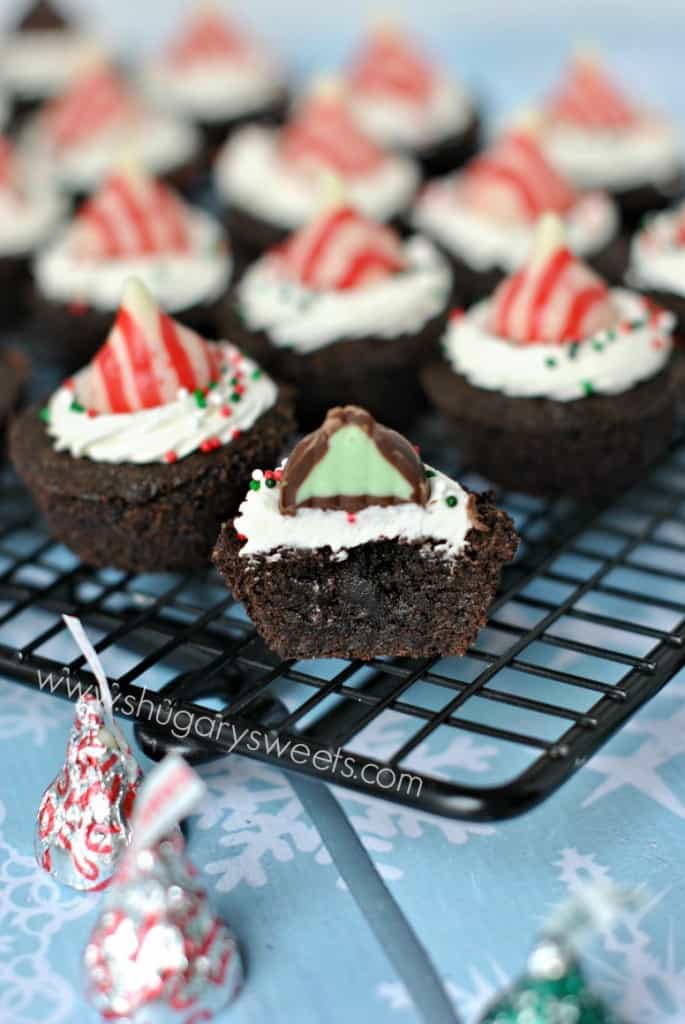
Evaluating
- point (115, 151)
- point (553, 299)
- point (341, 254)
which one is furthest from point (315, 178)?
point (553, 299)

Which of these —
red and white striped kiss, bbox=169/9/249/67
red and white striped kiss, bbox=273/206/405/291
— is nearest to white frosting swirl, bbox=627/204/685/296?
red and white striped kiss, bbox=273/206/405/291

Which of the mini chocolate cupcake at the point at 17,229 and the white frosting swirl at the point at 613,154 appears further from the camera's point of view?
the white frosting swirl at the point at 613,154

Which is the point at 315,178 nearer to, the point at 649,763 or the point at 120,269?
the point at 120,269

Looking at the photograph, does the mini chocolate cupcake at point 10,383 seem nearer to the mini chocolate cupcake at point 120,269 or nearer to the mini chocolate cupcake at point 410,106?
the mini chocolate cupcake at point 120,269

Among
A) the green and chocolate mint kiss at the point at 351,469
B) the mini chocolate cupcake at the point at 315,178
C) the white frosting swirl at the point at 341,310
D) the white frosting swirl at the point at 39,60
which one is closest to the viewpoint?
the green and chocolate mint kiss at the point at 351,469

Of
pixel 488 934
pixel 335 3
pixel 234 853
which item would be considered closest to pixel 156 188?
pixel 234 853

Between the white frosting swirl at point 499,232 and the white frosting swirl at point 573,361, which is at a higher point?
the white frosting swirl at point 573,361

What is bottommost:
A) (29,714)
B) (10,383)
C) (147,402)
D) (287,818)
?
(29,714)

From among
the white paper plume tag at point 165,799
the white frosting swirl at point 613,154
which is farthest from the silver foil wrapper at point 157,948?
the white frosting swirl at point 613,154
